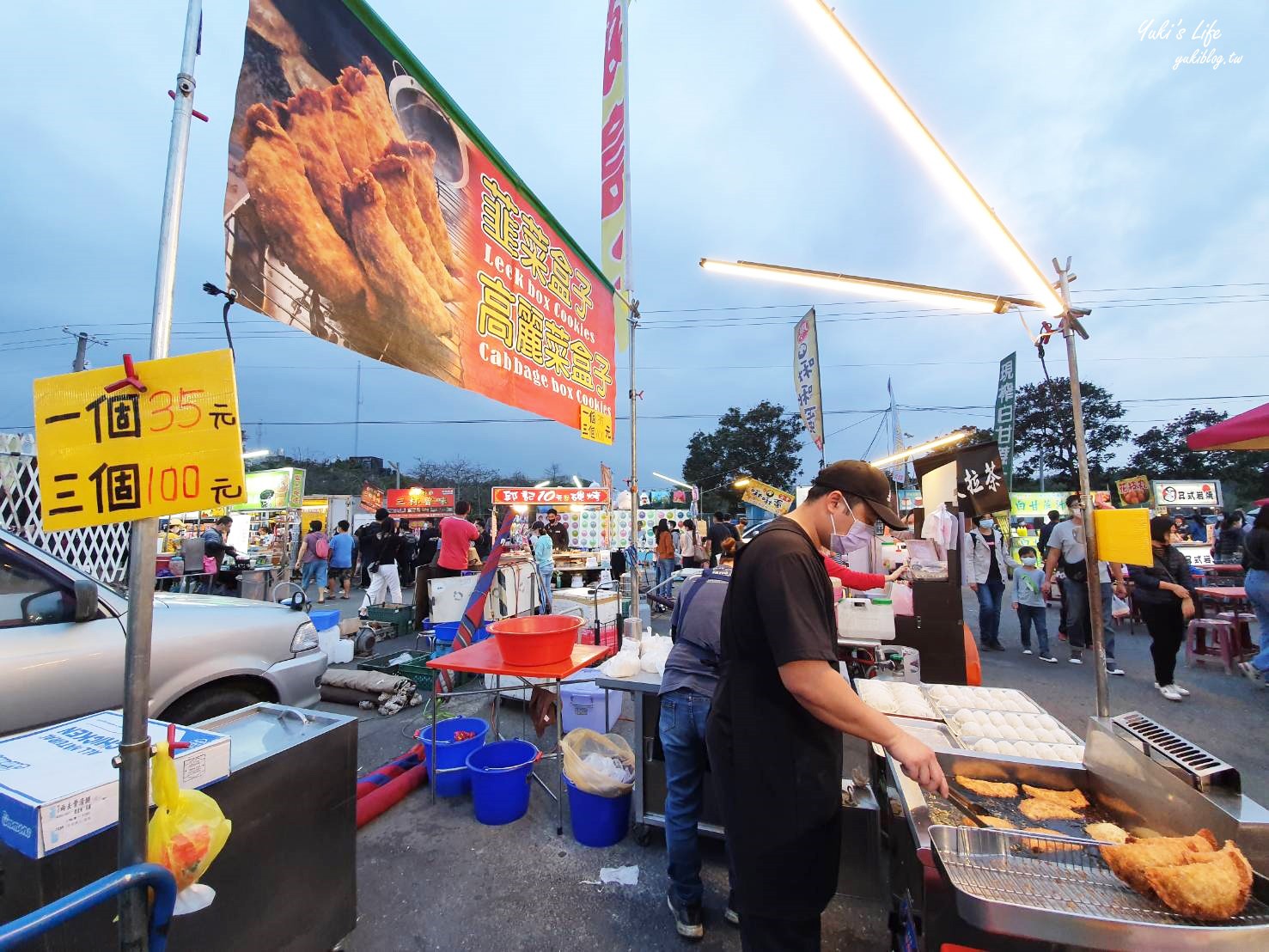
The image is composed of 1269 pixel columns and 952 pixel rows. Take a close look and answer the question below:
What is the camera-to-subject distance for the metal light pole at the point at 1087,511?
247 centimetres

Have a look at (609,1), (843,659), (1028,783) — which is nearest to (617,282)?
(609,1)

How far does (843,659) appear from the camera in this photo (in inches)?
156

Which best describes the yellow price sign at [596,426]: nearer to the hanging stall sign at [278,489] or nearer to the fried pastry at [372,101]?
the fried pastry at [372,101]

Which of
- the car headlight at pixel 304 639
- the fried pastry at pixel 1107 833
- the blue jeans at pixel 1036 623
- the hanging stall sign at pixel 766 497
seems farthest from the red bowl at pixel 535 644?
the hanging stall sign at pixel 766 497

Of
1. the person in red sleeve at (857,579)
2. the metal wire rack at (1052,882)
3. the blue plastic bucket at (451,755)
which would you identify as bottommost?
the blue plastic bucket at (451,755)

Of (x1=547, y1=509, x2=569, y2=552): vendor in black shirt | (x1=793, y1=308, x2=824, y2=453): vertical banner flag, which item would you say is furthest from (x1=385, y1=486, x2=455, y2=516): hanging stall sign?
(x1=793, y1=308, x2=824, y2=453): vertical banner flag

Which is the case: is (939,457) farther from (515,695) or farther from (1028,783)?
(515,695)

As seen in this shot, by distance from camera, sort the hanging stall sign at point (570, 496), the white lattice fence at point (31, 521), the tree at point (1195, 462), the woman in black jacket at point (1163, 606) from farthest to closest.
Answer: the tree at point (1195, 462)
the hanging stall sign at point (570, 496)
the white lattice fence at point (31, 521)
the woman in black jacket at point (1163, 606)

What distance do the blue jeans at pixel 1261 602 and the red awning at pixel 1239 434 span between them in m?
1.25

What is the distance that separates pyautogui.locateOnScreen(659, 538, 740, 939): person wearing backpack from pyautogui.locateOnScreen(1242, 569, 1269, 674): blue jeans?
6.09m

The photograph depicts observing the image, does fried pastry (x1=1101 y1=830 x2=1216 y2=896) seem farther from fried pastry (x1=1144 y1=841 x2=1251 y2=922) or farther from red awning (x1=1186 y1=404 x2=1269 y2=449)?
red awning (x1=1186 y1=404 x2=1269 y2=449)

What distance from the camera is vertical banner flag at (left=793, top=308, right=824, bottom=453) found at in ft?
25.9

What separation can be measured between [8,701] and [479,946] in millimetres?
2378

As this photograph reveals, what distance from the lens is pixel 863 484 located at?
1929 mm
